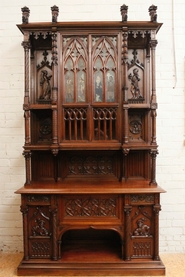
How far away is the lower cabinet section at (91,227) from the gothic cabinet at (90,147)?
0.04 ft

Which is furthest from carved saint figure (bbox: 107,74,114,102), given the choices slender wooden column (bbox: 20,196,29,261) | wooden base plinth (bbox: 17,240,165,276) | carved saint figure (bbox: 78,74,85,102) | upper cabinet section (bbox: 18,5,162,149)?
wooden base plinth (bbox: 17,240,165,276)

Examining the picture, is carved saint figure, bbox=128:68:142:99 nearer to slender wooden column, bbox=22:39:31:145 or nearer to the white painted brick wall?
the white painted brick wall

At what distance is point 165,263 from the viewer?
9.46 ft

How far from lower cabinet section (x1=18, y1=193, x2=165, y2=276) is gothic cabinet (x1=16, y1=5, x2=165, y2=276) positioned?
1 cm

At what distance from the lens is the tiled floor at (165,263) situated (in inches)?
104

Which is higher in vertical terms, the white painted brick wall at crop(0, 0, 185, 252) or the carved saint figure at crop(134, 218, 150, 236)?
the white painted brick wall at crop(0, 0, 185, 252)

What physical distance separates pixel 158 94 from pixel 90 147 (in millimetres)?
1206

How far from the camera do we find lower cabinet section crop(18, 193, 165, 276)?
2570 mm

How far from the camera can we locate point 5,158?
317cm

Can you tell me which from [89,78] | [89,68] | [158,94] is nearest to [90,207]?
[89,78]

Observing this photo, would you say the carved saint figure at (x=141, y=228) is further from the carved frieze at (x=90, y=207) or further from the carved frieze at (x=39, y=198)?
the carved frieze at (x=39, y=198)

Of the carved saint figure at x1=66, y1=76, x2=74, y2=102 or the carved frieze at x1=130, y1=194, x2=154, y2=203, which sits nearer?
the carved frieze at x1=130, y1=194, x2=154, y2=203

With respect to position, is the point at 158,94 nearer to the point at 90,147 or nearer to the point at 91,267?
the point at 90,147

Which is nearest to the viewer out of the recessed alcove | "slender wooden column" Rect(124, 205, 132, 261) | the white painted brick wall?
"slender wooden column" Rect(124, 205, 132, 261)
